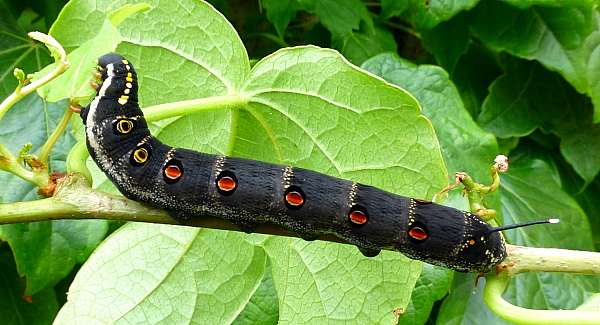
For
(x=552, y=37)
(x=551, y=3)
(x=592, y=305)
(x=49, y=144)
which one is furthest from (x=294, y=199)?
(x=552, y=37)

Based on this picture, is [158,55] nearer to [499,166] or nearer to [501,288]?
[499,166]

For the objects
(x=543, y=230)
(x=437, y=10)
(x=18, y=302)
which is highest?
(x=437, y=10)

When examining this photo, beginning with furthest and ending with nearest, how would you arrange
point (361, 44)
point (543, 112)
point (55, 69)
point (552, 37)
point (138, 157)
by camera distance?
point (543, 112) → point (361, 44) → point (552, 37) → point (138, 157) → point (55, 69)

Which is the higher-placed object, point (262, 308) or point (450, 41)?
point (450, 41)

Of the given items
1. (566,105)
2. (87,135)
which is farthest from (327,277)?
(566,105)

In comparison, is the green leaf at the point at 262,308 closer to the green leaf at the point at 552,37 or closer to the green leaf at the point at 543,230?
the green leaf at the point at 543,230

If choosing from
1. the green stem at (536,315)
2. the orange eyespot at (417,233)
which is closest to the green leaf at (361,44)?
the orange eyespot at (417,233)

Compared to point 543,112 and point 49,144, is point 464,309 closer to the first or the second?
point 543,112
